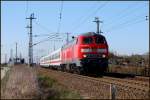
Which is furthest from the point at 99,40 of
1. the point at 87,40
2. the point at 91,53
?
the point at 91,53

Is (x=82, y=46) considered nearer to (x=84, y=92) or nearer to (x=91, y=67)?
(x=91, y=67)

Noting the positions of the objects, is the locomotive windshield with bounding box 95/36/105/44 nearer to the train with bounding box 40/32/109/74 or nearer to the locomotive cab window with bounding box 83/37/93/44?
the train with bounding box 40/32/109/74

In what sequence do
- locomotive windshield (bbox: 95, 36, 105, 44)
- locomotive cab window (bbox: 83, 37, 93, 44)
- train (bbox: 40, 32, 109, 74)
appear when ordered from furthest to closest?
locomotive cab window (bbox: 83, 37, 93, 44)
locomotive windshield (bbox: 95, 36, 105, 44)
train (bbox: 40, 32, 109, 74)

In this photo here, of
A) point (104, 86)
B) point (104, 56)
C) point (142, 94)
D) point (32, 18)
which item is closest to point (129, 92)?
point (142, 94)

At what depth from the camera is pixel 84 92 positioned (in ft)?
63.2

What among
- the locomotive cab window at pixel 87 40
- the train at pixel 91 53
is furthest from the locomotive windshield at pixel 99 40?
the locomotive cab window at pixel 87 40

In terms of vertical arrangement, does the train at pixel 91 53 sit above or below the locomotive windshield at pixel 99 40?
below

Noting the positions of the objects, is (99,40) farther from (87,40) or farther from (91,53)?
(91,53)

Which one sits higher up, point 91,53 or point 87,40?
point 87,40

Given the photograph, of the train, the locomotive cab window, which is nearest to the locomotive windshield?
the train

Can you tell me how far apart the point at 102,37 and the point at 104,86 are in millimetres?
12798

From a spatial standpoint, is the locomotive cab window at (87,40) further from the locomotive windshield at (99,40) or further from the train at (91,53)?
the locomotive windshield at (99,40)

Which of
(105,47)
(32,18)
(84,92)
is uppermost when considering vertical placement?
(32,18)

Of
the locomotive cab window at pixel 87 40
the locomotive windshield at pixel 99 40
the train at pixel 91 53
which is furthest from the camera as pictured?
the locomotive cab window at pixel 87 40
